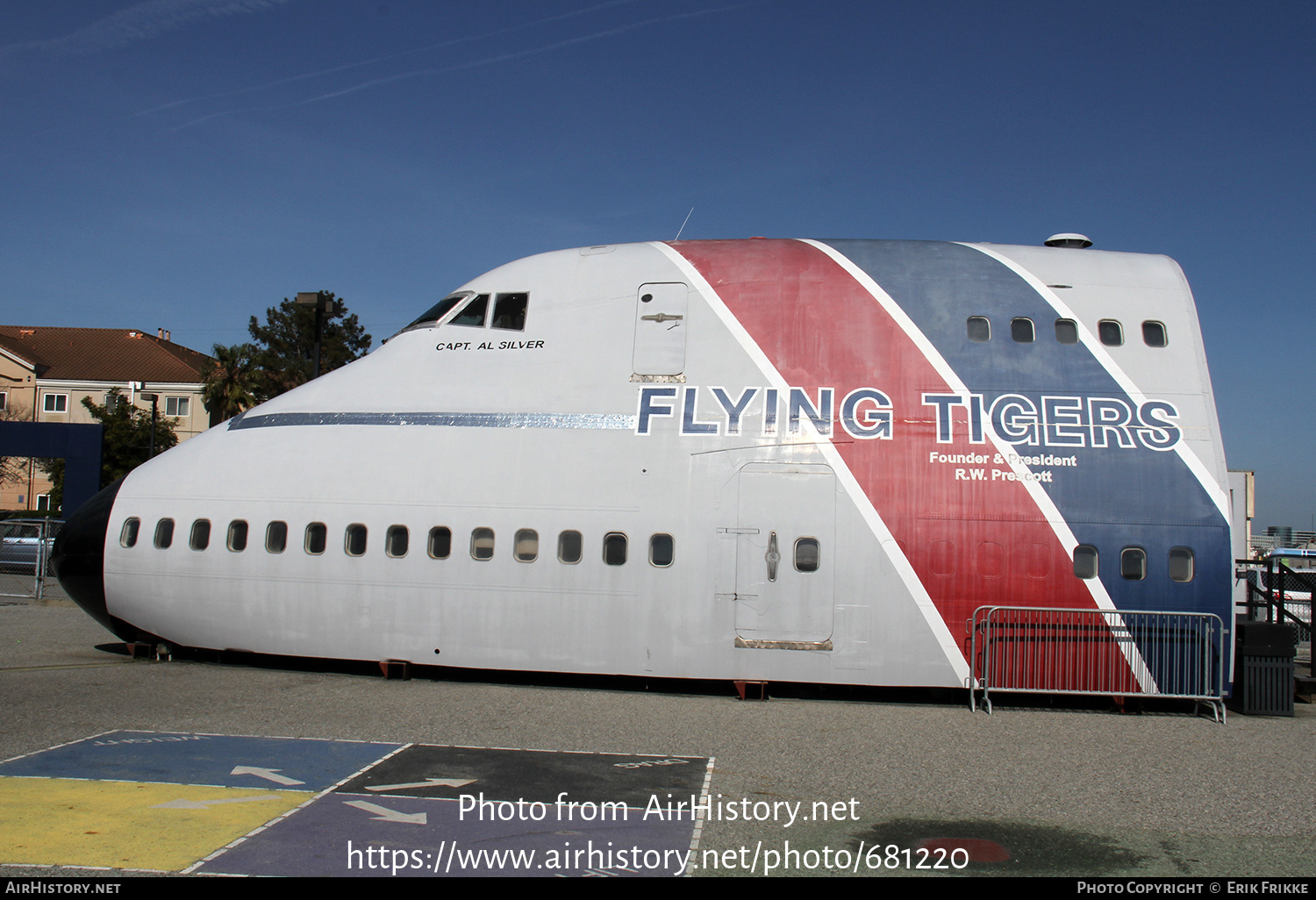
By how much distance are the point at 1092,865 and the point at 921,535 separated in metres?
4.99

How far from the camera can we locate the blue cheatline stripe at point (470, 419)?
36.6ft

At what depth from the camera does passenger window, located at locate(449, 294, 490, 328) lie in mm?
12312

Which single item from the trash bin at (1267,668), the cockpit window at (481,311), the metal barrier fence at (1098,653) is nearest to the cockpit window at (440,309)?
A: the cockpit window at (481,311)

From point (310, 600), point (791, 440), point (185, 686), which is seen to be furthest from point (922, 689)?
point (185, 686)

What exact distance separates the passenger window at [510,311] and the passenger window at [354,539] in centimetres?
331

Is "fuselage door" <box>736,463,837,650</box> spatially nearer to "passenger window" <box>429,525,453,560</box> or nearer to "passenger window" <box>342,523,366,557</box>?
"passenger window" <box>429,525,453,560</box>

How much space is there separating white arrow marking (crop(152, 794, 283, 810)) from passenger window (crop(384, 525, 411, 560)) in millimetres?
4458

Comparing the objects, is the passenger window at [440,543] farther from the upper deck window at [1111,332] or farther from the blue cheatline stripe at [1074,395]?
the upper deck window at [1111,332]

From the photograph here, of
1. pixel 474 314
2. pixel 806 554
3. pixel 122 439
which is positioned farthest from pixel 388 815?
pixel 122 439

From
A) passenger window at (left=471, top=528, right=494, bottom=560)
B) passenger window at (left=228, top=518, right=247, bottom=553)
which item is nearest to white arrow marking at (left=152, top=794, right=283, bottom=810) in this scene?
passenger window at (left=471, top=528, right=494, bottom=560)

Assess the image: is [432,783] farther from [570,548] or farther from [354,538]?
[354,538]

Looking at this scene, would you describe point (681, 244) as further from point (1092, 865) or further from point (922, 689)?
point (1092, 865)

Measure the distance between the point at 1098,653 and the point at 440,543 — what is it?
8.22 m

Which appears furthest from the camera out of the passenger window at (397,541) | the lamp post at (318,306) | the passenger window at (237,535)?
the lamp post at (318,306)
